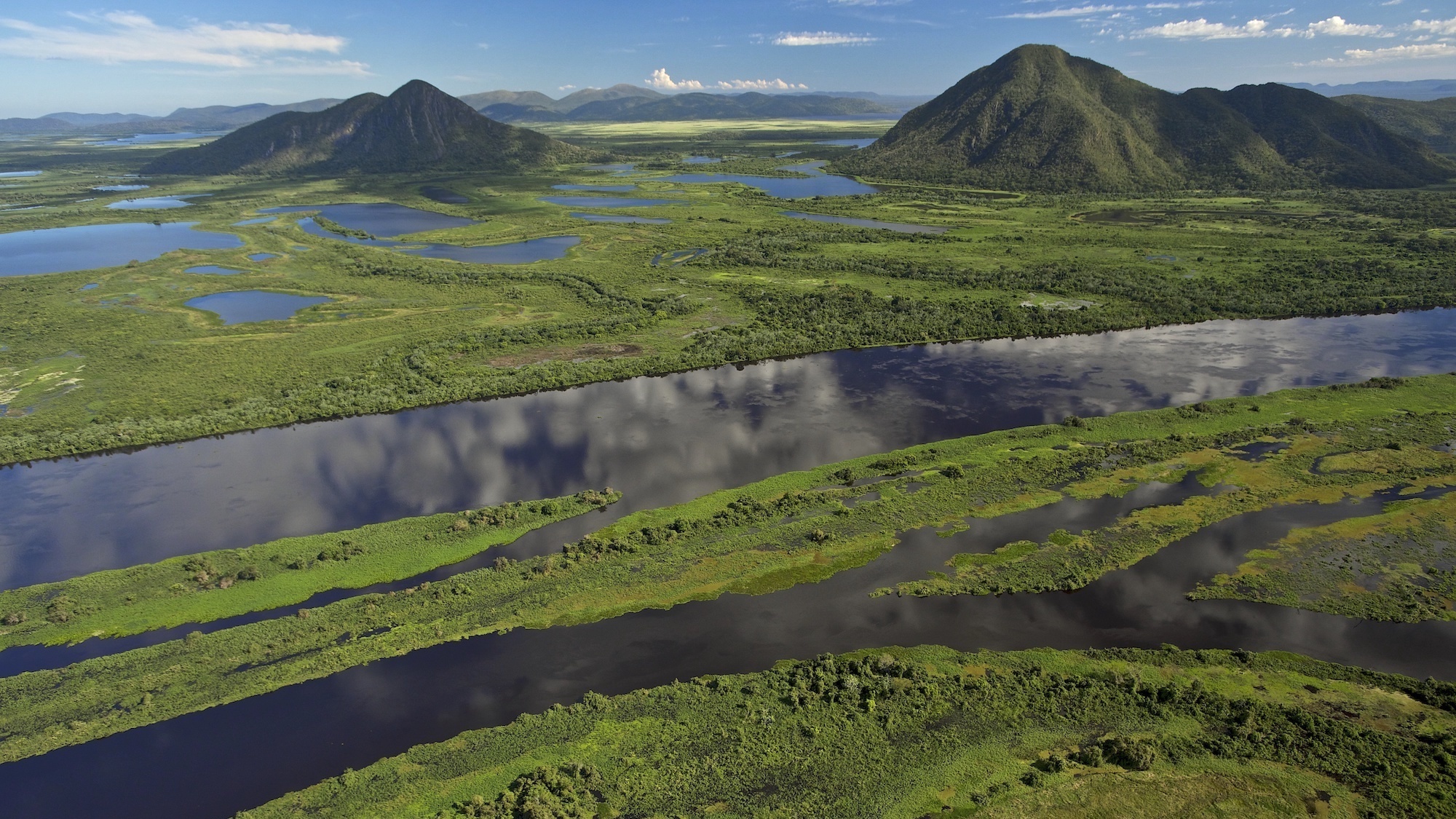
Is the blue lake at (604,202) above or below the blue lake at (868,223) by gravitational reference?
above

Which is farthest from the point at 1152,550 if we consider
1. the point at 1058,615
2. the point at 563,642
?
the point at 563,642

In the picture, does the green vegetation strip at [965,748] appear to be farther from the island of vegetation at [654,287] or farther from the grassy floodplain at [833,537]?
the island of vegetation at [654,287]

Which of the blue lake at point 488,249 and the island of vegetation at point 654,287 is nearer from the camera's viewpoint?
the island of vegetation at point 654,287

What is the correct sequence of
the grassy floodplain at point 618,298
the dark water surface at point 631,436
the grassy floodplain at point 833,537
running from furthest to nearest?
the grassy floodplain at point 618,298 → the dark water surface at point 631,436 → the grassy floodplain at point 833,537

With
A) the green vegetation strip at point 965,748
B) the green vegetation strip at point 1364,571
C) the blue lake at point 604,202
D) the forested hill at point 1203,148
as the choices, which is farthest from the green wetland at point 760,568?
the forested hill at point 1203,148

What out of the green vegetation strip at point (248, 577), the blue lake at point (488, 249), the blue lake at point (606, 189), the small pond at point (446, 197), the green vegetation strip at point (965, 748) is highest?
the blue lake at point (606, 189)

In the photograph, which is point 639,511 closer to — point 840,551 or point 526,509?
point 526,509
